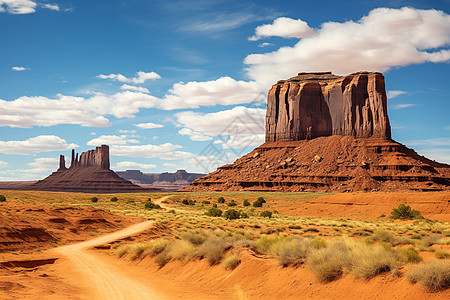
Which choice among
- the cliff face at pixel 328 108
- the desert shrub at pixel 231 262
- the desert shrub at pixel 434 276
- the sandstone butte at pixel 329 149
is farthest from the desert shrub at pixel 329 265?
the cliff face at pixel 328 108

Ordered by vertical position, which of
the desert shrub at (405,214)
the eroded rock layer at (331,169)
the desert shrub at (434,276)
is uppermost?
the eroded rock layer at (331,169)

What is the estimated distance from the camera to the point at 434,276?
7.87 m

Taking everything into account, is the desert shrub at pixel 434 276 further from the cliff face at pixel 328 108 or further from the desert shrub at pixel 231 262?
the cliff face at pixel 328 108

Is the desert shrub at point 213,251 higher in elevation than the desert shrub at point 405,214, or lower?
higher

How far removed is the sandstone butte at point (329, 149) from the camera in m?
93.8

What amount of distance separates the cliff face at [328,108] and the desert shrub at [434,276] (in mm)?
113168

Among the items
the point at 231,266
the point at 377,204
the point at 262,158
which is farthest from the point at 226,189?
the point at 231,266

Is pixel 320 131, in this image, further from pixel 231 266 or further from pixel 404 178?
pixel 231 266

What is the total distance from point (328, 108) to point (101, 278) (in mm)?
122702

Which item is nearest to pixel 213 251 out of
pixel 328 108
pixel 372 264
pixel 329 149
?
pixel 372 264

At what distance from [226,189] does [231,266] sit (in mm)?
96285

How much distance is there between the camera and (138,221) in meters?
35.1

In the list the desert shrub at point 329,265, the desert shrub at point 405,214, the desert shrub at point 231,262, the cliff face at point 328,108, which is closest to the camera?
the desert shrub at point 329,265

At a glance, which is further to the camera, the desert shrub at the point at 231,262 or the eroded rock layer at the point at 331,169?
the eroded rock layer at the point at 331,169
